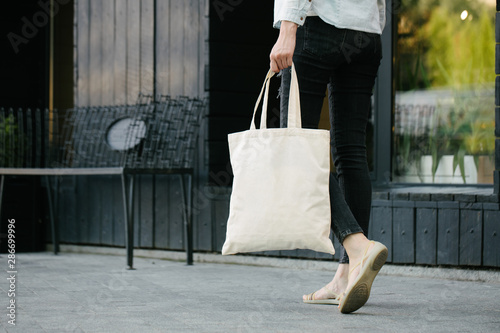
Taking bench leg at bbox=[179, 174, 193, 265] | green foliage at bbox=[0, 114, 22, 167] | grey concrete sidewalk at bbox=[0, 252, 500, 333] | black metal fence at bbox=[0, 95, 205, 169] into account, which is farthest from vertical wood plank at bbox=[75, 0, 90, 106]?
grey concrete sidewalk at bbox=[0, 252, 500, 333]

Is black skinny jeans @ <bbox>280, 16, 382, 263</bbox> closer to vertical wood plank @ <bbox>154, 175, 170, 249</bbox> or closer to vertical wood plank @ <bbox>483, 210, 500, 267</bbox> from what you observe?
vertical wood plank @ <bbox>483, 210, 500, 267</bbox>

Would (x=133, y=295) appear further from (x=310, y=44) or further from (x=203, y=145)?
(x=203, y=145)

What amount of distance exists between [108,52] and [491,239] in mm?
3429

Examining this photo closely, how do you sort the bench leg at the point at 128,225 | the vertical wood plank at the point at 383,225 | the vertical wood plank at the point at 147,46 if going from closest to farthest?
the vertical wood plank at the point at 383,225 < the bench leg at the point at 128,225 < the vertical wood plank at the point at 147,46

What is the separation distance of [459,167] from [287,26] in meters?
2.41

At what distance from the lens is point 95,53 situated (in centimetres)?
630

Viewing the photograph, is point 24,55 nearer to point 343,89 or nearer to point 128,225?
point 128,225

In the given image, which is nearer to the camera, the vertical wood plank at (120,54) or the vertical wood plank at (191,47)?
the vertical wood plank at (191,47)

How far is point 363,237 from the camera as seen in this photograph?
3.07 meters

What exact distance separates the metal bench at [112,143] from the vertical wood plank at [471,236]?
185cm

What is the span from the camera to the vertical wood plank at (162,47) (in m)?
5.81

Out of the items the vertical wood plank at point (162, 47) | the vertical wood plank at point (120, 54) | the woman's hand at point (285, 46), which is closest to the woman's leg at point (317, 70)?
the woman's hand at point (285, 46)

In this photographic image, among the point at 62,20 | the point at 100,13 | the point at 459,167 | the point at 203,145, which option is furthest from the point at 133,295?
the point at 62,20

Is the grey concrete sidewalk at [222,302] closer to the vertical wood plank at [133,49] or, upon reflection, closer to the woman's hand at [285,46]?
the woman's hand at [285,46]
